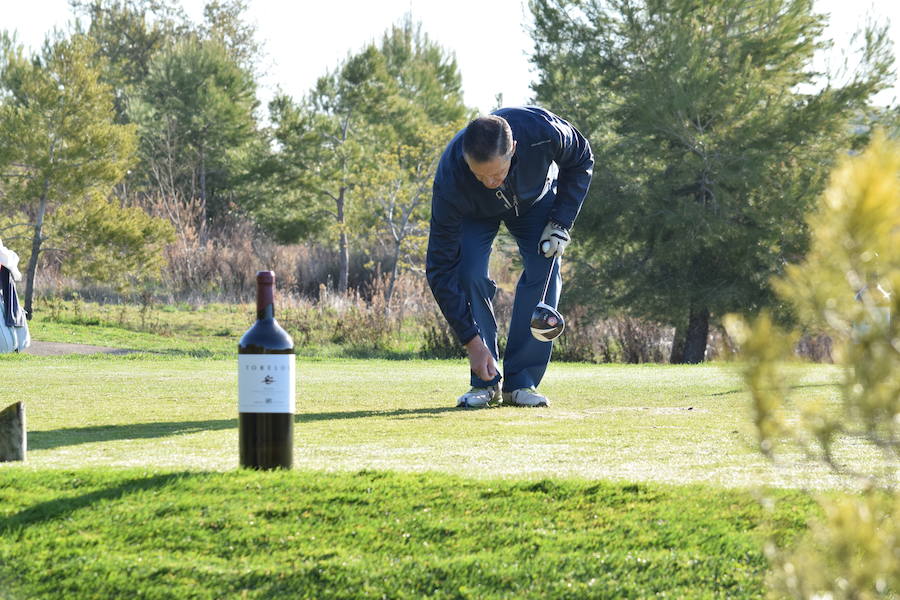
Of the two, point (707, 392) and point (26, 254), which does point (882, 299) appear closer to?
point (707, 392)

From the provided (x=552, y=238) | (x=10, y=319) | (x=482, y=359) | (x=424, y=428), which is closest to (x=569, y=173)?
(x=552, y=238)

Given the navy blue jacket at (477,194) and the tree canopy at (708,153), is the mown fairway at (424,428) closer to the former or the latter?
the navy blue jacket at (477,194)

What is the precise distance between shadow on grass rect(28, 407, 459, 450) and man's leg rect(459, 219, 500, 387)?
0.89 meters

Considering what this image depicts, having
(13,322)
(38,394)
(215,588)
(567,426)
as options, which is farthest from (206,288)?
(215,588)

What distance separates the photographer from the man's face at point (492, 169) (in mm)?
6371

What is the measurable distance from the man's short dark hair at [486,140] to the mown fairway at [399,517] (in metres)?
1.75

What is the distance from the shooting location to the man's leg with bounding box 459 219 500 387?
24.6ft

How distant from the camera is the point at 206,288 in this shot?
3316cm

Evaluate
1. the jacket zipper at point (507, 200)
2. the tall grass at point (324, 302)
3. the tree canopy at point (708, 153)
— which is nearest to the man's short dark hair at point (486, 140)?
the jacket zipper at point (507, 200)

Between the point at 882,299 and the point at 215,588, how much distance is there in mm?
2146

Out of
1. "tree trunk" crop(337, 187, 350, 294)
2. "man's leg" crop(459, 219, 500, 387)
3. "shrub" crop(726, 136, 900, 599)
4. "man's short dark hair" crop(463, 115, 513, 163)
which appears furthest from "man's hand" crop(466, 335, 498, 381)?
"tree trunk" crop(337, 187, 350, 294)

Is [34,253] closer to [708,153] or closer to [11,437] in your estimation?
[708,153]

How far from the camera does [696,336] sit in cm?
2664

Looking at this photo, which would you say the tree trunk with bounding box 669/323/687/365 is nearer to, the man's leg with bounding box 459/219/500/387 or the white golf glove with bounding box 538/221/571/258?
the man's leg with bounding box 459/219/500/387
